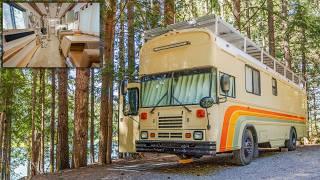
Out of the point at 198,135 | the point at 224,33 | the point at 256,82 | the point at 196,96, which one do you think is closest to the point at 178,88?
the point at 196,96

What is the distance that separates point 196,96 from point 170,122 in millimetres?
915

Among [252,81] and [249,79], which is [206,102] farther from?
[252,81]

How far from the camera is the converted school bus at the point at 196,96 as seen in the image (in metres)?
9.02

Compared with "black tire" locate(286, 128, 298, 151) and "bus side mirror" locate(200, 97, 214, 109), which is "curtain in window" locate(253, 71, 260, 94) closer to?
"bus side mirror" locate(200, 97, 214, 109)

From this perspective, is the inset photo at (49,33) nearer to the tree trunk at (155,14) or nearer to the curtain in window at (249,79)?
the tree trunk at (155,14)

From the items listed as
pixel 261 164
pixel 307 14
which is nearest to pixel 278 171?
pixel 261 164

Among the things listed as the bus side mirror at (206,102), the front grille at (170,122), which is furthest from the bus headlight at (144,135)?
the bus side mirror at (206,102)

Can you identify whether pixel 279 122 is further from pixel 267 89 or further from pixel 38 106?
pixel 38 106

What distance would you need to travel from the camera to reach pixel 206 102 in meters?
8.88

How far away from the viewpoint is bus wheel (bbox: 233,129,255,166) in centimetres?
1016

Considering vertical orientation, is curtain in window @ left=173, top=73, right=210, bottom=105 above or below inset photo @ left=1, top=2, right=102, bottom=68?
below

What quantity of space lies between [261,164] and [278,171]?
4.65 feet

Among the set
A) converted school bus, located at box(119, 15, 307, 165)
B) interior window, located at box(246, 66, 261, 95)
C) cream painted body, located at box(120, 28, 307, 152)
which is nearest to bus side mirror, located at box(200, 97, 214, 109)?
converted school bus, located at box(119, 15, 307, 165)

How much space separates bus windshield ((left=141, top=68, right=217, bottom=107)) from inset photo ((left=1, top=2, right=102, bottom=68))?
222 centimetres
